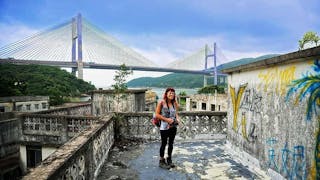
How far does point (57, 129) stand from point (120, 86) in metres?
3.10

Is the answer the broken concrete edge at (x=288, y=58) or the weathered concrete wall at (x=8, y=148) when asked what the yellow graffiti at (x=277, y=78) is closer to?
the broken concrete edge at (x=288, y=58)

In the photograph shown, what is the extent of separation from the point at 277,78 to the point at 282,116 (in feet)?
1.75

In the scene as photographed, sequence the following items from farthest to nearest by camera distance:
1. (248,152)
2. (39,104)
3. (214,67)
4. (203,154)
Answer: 1. (214,67)
2. (39,104)
3. (203,154)
4. (248,152)

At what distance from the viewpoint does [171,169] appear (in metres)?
3.77

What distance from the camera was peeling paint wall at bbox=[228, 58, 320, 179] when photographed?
254cm

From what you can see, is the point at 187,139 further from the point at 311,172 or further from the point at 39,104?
the point at 39,104

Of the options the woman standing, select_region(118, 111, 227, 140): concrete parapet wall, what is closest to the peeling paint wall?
the woman standing

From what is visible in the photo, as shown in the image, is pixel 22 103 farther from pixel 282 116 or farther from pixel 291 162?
pixel 291 162

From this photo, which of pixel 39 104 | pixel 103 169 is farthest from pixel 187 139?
pixel 39 104

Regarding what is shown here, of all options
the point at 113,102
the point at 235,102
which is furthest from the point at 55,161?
the point at 113,102

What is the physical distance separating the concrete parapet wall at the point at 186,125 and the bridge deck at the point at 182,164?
1.68 ft

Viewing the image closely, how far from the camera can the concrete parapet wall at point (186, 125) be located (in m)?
5.77

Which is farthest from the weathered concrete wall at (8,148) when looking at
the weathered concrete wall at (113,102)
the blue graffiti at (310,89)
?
the blue graffiti at (310,89)

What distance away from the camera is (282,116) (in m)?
3.04
